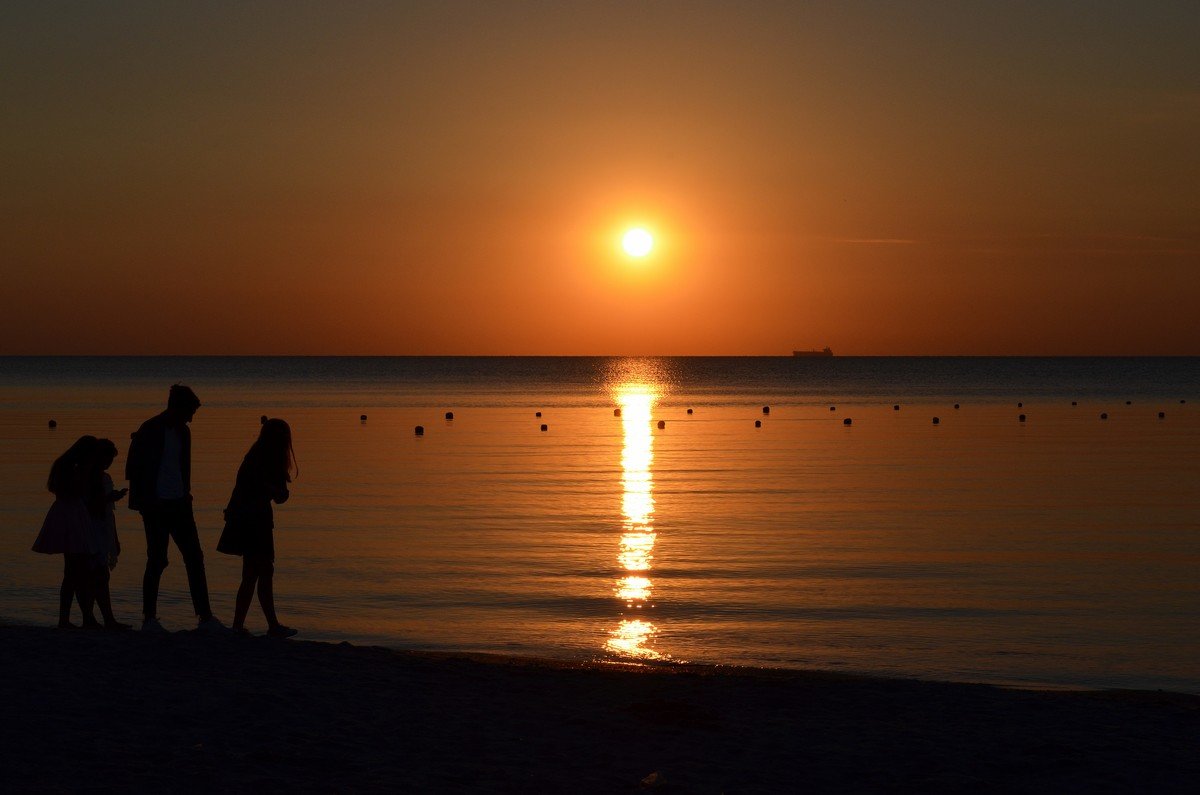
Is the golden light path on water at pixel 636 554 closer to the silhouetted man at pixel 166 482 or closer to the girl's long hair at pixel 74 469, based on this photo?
the silhouetted man at pixel 166 482

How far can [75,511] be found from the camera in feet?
40.1

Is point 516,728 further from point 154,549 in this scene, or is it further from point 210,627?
point 154,549

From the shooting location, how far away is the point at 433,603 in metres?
16.9

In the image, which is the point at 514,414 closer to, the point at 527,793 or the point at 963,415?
the point at 963,415

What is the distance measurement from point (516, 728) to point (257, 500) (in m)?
3.91

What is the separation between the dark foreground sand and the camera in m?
8.23

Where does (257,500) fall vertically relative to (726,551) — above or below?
above

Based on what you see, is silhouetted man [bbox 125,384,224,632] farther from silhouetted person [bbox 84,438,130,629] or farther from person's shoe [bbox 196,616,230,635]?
silhouetted person [bbox 84,438,130,629]

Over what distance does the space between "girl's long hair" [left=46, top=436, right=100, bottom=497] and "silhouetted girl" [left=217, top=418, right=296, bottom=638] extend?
132 centimetres

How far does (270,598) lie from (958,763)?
6664mm

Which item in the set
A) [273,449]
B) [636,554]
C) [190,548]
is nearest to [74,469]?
[190,548]

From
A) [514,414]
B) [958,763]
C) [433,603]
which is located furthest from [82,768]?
[514,414]

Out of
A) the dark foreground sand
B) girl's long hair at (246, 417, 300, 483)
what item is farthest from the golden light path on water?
girl's long hair at (246, 417, 300, 483)

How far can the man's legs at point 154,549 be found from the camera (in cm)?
1202
